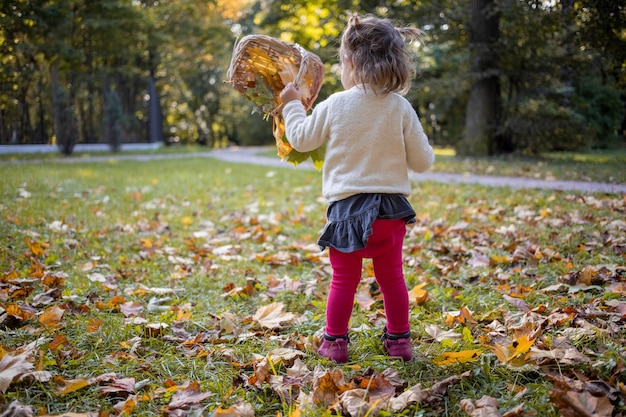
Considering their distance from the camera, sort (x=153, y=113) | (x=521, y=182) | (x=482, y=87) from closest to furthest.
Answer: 1. (x=521, y=182)
2. (x=482, y=87)
3. (x=153, y=113)

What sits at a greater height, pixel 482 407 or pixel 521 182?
pixel 521 182

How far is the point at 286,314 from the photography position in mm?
2637

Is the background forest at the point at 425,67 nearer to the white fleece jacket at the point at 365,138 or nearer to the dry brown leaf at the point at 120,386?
the white fleece jacket at the point at 365,138

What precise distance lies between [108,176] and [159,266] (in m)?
5.98

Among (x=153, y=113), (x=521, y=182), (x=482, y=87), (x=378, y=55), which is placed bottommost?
(x=521, y=182)

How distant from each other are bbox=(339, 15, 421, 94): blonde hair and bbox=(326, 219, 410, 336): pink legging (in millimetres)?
583

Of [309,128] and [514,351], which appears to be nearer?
[514,351]

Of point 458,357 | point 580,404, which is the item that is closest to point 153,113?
point 458,357

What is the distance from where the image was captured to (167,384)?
76.0 inches

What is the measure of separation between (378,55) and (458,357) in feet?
4.15

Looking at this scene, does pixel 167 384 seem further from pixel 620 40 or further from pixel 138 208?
pixel 620 40

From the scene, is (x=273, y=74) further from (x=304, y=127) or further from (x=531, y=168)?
(x=531, y=168)

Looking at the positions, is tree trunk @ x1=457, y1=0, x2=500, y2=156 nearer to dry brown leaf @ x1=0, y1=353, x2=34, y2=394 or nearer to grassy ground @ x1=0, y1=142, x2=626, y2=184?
grassy ground @ x1=0, y1=142, x2=626, y2=184

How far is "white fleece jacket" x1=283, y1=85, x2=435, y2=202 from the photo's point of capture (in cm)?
212
